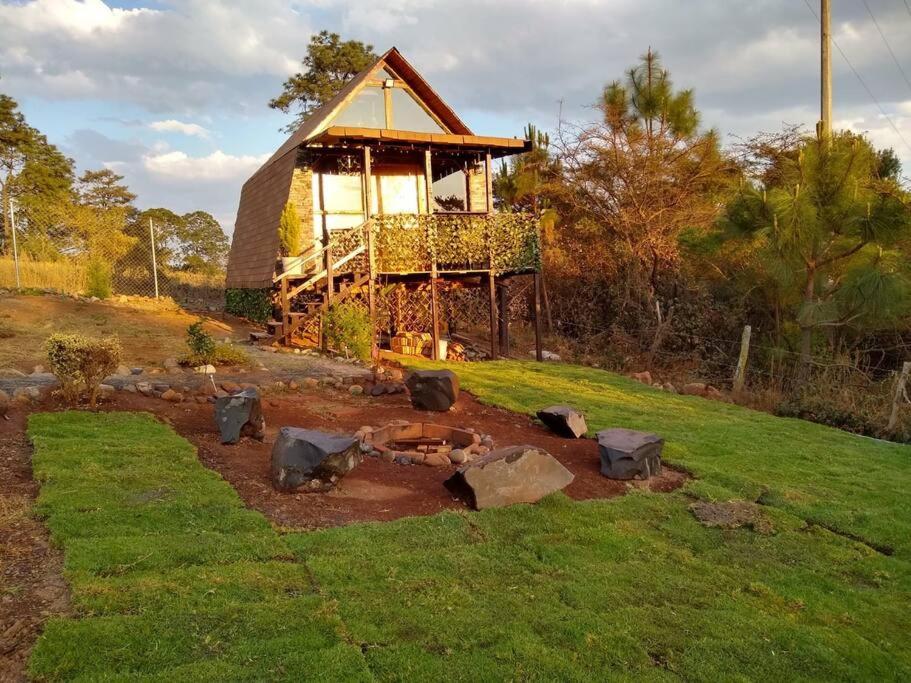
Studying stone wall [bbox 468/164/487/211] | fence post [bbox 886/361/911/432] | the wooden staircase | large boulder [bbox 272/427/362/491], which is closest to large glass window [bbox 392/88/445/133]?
stone wall [bbox 468/164/487/211]

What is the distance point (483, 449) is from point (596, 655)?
12.6 ft

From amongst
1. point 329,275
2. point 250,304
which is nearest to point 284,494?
point 329,275

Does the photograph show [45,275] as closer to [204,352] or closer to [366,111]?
[366,111]

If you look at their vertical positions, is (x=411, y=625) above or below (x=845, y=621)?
above

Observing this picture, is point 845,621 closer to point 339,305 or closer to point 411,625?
point 411,625

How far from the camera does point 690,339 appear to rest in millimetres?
16641

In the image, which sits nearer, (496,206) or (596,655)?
(596,655)

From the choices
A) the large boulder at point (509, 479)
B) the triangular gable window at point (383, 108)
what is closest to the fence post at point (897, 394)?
the large boulder at point (509, 479)

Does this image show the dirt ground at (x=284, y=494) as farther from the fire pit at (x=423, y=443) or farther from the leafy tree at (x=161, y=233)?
the leafy tree at (x=161, y=233)

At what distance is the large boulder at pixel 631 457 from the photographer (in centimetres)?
621

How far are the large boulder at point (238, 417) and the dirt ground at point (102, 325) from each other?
4318mm

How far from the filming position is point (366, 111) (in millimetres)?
16109

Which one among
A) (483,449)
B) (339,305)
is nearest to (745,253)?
(339,305)

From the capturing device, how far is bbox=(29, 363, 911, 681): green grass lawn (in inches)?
120
